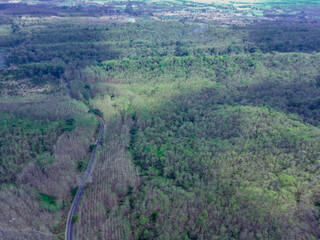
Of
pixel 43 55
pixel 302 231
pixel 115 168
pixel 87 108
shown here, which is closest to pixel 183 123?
pixel 115 168

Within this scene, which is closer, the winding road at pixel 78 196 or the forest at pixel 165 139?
the forest at pixel 165 139

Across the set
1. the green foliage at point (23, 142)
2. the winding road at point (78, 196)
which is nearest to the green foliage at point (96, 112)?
the winding road at point (78, 196)

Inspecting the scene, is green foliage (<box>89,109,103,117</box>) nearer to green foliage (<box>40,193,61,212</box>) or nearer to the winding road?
the winding road

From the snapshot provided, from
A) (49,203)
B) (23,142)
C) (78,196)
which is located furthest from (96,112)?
(49,203)

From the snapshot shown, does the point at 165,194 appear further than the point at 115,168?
No

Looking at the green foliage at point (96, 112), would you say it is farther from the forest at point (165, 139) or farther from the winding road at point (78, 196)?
the winding road at point (78, 196)

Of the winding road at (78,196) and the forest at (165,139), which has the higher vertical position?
the forest at (165,139)

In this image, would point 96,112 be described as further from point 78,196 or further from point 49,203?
point 49,203

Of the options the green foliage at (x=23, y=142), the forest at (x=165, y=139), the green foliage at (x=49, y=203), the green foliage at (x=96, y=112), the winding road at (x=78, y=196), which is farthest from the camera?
the green foliage at (x=96, y=112)

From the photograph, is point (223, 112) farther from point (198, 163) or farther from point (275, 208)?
point (275, 208)
